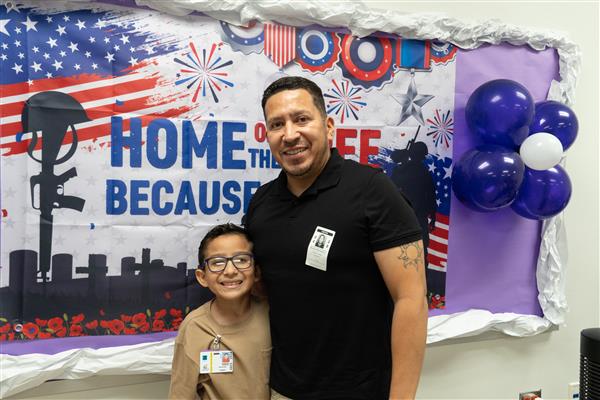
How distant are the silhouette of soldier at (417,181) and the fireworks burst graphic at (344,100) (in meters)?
0.23

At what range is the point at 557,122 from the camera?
5.80 ft

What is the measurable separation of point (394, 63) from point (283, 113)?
29.8 inches

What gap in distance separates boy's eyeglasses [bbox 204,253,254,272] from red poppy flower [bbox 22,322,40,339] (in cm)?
59

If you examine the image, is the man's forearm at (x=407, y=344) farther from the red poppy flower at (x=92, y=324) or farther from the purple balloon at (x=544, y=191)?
the red poppy flower at (x=92, y=324)

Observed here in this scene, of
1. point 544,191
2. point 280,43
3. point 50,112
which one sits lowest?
point 544,191

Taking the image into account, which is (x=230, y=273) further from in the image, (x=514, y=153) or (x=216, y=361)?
(x=514, y=153)

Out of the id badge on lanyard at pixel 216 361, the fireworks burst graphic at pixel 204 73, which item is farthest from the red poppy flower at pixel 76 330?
the fireworks burst graphic at pixel 204 73

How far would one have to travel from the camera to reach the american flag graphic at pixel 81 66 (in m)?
1.41

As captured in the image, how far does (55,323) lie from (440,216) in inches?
56.1

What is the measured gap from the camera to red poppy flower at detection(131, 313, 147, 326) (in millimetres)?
1564

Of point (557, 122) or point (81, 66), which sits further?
point (557, 122)

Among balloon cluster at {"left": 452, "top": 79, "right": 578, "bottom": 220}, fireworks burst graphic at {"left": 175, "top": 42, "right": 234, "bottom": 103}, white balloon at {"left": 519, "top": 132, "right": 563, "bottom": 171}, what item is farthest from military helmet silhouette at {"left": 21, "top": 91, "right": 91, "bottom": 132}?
white balloon at {"left": 519, "top": 132, "right": 563, "bottom": 171}

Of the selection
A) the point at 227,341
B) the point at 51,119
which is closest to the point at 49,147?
the point at 51,119

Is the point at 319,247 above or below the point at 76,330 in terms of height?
above
